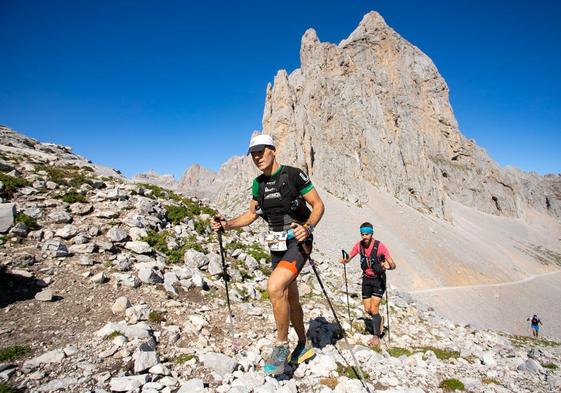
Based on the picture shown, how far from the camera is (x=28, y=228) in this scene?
29.9 feet

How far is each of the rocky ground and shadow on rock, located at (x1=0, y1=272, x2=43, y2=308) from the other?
0.11 ft

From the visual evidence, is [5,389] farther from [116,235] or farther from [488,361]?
[488,361]

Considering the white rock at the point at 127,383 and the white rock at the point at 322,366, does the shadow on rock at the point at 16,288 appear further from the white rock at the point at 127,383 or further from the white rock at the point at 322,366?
the white rock at the point at 322,366

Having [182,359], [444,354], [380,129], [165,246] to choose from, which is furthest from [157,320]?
[380,129]

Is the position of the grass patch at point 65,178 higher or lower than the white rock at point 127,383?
higher

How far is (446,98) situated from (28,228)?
158m

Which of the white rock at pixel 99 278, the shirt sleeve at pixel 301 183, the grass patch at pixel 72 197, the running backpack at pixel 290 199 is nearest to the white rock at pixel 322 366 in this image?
the running backpack at pixel 290 199

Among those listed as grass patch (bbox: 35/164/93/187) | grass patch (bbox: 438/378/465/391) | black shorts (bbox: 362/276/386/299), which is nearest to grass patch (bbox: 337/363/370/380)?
grass patch (bbox: 438/378/465/391)

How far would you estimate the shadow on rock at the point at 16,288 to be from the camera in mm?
6587

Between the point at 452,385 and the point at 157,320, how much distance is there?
6111 mm

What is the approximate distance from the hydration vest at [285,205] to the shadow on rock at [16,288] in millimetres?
5989

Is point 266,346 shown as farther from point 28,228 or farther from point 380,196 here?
point 380,196

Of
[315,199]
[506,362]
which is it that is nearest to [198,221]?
[315,199]

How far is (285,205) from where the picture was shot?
5246 mm
